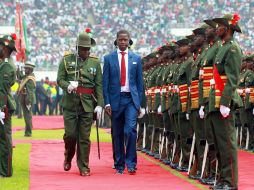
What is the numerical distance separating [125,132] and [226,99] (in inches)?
131

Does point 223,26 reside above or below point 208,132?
above

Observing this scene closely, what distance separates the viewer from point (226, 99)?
10.8 meters

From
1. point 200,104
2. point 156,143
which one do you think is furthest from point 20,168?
point 156,143

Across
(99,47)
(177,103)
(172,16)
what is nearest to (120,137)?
(177,103)

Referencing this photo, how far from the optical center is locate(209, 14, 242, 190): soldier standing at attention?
1087 cm

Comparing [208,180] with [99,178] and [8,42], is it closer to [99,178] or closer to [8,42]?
[99,178]

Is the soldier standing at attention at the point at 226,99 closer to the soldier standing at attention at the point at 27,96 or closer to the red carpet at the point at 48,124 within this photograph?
the soldier standing at attention at the point at 27,96

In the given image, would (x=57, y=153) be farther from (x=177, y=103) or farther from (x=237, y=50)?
(x=237, y=50)

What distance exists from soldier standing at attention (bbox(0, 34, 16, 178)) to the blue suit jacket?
1.62 m

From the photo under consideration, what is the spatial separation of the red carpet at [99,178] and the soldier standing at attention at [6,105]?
1.46 feet

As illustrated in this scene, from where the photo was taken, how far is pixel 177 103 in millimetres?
14625

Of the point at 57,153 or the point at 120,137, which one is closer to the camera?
the point at 120,137

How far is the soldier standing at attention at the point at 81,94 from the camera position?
44.7 feet

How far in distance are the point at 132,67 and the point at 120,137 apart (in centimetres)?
115
